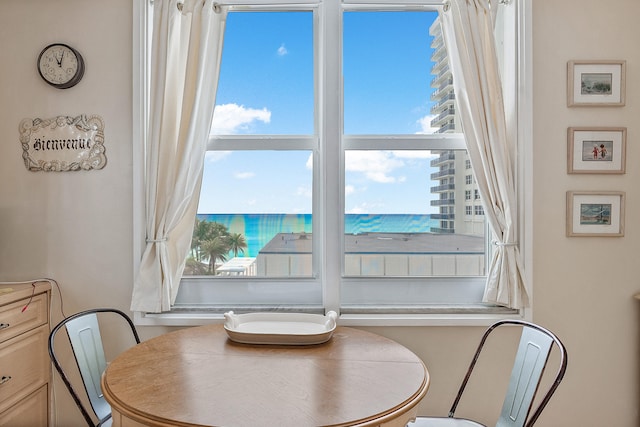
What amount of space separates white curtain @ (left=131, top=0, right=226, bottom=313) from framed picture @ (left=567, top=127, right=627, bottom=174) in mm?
1864

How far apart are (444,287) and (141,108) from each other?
6.06 ft

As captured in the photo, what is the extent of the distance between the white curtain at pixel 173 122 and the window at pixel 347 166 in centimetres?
16

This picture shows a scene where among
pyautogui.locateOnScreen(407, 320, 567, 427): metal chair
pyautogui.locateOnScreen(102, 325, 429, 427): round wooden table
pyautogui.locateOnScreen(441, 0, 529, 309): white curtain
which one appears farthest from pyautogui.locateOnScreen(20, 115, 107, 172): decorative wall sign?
pyautogui.locateOnScreen(407, 320, 567, 427): metal chair

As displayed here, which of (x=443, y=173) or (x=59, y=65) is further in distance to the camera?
(x=443, y=173)

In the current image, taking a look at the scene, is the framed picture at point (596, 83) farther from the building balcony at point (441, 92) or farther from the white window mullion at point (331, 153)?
the white window mullion at point (331, 153)

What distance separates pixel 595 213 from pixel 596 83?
66 centimetres

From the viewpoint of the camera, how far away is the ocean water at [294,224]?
92.4 inches

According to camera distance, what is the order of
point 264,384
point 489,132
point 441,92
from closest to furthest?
point 264,384 → point 489,132 → point 441,92

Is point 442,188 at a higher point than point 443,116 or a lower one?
lower

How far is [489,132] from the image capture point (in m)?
2.14

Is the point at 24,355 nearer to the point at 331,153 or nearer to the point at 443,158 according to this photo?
the point at 331,153

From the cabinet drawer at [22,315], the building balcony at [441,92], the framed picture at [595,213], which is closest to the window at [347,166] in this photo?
the building balcony at [441,92]

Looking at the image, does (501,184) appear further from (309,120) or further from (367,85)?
(309,120)

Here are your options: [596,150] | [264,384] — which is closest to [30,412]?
[264,384]
